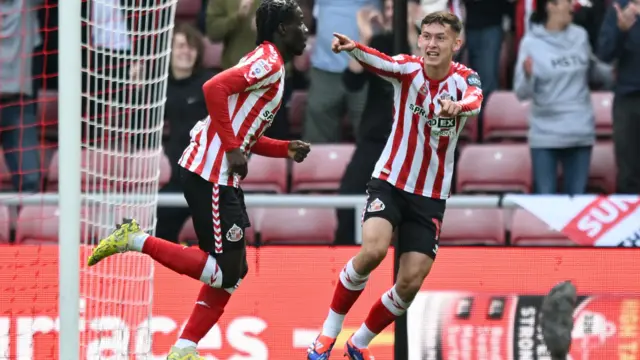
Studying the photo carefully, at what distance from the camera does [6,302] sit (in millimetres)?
7594

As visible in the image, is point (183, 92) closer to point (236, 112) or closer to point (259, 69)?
point (236, 112)

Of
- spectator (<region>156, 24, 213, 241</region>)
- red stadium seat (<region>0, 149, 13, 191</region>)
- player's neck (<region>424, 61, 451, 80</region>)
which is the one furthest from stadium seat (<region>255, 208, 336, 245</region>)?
player's neck (<region>424, 61, 451, 80</region>)

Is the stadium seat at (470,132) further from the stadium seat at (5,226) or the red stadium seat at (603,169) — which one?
the stadium seat at (5,226)

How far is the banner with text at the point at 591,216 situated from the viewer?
8.12m

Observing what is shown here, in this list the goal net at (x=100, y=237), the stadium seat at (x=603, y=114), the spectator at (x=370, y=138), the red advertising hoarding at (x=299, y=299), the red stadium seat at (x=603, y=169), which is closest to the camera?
the goal net at (x=100, y=237)

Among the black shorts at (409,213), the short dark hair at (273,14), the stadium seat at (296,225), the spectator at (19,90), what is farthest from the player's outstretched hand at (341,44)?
the stadium seat at (296,225)

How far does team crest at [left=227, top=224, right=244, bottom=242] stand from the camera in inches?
261

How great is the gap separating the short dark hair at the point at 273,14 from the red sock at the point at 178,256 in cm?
112

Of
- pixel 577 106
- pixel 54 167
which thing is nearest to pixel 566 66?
pixel 577 106

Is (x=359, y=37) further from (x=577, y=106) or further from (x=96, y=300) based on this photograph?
(x=96, y=300)

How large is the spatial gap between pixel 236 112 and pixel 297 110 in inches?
143

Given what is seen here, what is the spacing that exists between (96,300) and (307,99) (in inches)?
125

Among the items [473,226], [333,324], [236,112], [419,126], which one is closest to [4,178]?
[473,226]

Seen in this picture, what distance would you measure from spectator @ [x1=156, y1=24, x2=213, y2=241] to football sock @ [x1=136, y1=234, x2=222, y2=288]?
2.47 metres
